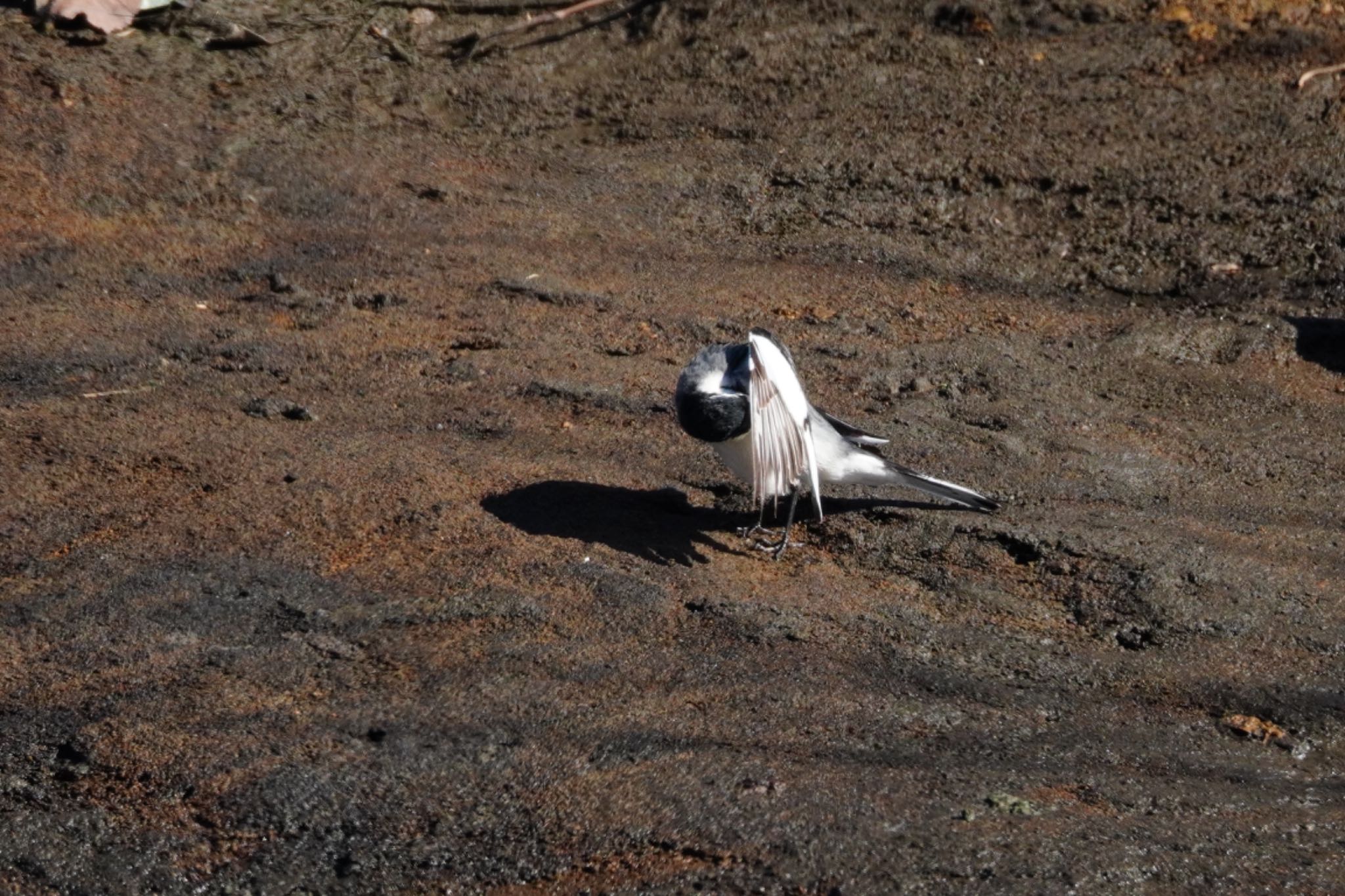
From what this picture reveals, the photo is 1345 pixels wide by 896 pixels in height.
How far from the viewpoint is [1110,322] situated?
5938 millimetres

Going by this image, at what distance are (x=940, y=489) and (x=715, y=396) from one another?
0.76 m

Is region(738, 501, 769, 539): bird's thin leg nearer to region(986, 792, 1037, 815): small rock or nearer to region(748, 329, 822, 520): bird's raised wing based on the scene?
region(748, 329, 822, 520): bird's raised wing

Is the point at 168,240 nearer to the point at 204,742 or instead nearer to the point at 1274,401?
the point at 204,742

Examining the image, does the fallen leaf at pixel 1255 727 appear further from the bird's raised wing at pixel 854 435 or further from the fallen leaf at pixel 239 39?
the fallen leaf at pixel 239 39

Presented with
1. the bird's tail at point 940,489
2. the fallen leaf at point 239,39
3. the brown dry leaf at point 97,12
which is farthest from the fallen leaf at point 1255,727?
the brown dry leaf at point 97,12

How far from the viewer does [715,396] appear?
163 inches

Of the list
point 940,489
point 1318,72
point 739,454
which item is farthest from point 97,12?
point 1318,72

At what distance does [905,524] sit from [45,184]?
13.9ft

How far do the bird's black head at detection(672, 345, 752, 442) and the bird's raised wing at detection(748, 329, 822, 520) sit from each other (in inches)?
1.4

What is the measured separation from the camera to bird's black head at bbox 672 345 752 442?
412 cm

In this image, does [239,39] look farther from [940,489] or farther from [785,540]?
[940,489]

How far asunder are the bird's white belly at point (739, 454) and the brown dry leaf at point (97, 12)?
4.93 m

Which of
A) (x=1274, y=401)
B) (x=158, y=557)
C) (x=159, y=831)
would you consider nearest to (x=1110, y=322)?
(x=1274, y=401)

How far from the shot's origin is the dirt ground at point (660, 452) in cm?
295
